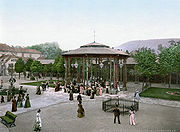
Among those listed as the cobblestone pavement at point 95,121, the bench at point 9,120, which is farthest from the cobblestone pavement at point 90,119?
the bench at point 9,120

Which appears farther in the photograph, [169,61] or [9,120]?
[169,61]

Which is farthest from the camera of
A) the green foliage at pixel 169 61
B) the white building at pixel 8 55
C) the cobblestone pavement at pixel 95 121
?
the white building at pixel 8 55

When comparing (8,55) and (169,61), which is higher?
(8,55)

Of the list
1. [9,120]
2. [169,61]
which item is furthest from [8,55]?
[9,120]

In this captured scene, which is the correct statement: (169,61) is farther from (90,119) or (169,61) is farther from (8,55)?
(8,55)

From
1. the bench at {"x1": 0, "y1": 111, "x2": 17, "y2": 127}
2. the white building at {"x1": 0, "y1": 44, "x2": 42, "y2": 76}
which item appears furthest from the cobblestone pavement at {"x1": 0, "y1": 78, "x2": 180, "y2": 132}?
the white building at {"x1": 0, "y1": 44, "x2": 42, "y2": 76}

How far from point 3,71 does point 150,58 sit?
53832 millimetres

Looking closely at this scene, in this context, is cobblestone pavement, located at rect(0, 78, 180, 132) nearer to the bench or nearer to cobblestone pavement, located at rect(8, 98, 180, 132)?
cobblestone pavement, located at rect(8, 98, 180, 132)

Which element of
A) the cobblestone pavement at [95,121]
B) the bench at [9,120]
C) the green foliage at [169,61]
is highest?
the green foliage at [169,61]

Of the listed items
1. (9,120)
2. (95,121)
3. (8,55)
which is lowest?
(95,121)

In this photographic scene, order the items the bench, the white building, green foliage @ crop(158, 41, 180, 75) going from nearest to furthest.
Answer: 1. the bench
2. green foliage @ crop(158, 41, 180, 75)
3. the white building

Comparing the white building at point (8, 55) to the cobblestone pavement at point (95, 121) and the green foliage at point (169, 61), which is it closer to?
the cobblestone pavement at point (95, 121)

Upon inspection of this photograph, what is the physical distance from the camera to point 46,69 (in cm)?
4944

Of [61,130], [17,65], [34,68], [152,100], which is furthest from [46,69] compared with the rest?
[61,130]
